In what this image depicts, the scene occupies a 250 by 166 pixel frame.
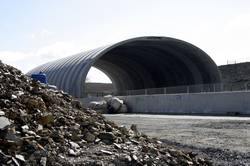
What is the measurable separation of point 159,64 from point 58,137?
40.2m

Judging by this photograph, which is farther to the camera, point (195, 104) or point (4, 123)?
point (195, 104)

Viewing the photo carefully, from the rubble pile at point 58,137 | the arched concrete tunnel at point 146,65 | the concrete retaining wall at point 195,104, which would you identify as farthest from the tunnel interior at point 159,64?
the rubble pile at point 58,137

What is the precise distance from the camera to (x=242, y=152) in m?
10.1

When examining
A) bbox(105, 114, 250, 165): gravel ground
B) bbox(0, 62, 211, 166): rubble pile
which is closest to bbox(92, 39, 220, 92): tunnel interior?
bbox(105, 114, 250, 165): gravel ground

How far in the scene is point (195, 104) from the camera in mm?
27438

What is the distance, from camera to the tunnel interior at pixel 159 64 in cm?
4078

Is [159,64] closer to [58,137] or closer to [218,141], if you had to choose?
[218,141]

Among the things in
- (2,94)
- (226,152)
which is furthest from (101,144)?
(226,152)

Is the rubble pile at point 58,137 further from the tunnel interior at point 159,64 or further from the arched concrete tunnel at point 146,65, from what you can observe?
the tunnel interior at point 159,64

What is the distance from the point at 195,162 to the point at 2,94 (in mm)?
3730

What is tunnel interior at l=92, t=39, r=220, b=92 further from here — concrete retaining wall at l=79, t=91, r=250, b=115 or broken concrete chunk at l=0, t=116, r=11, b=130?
broken concrete chunk at l=0, t=116, r=11, b=130

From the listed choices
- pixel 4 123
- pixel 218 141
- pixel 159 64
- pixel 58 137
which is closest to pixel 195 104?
pixel 218 141

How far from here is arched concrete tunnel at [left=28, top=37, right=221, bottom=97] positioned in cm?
3800

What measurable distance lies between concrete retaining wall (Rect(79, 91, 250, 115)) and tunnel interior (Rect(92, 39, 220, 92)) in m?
7.60
